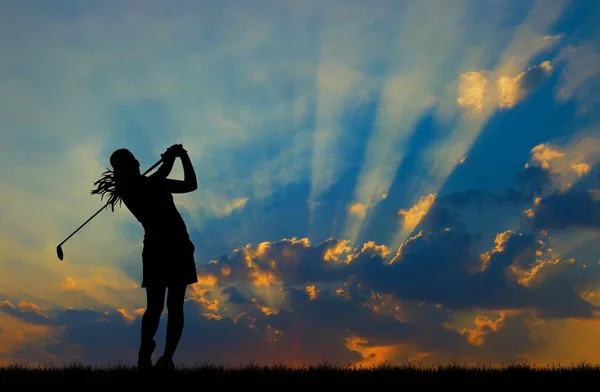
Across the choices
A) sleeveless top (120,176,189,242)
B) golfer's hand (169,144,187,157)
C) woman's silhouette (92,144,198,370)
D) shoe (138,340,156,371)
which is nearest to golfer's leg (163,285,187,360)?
woman's silhouette (92,144,198,370)

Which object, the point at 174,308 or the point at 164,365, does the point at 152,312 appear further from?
the point at 164,365

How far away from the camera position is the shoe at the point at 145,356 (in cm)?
1051

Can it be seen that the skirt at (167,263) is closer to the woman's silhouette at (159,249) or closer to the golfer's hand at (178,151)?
the woman's silhouette at (159,249)

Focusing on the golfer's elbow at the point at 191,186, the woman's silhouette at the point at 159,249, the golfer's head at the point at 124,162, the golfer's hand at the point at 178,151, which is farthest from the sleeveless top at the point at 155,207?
the golfer's hand at the point at 178,151

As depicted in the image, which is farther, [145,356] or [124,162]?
[124,162]

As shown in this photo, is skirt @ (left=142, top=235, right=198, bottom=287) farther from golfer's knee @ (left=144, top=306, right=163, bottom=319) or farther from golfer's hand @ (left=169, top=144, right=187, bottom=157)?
golfer's hand @ (left=169, top=144, right=187, bottom=157)

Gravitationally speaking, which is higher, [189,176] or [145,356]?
[189,176]

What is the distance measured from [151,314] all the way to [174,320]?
0.40 metres

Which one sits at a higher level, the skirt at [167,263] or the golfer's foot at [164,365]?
the skirt at [167,263]

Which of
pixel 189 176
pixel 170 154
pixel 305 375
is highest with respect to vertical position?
pixel 170 154

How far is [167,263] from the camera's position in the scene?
10508mm

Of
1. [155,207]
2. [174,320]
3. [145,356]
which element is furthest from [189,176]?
[145,356]

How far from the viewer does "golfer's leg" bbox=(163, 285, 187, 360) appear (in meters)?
10.6

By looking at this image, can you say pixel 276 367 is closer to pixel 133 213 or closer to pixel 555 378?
pixel 133 213
